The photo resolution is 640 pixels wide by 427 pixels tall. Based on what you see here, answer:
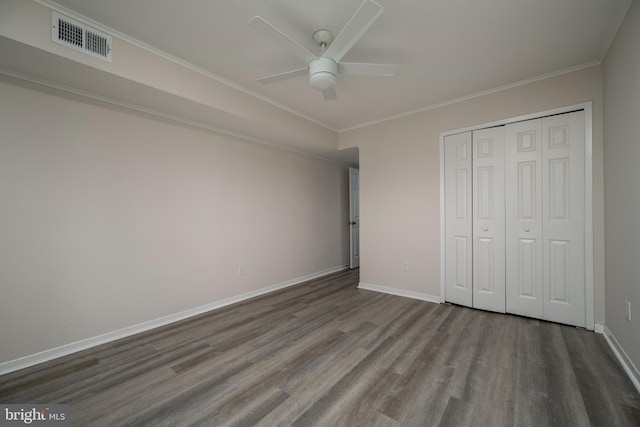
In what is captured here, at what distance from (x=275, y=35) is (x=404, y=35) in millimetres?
1074

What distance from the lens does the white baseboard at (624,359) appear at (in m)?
1.66

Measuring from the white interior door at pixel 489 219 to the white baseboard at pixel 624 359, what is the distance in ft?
2.64

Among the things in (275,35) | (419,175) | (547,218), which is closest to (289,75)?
(275,35)

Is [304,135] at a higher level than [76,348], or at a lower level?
higher

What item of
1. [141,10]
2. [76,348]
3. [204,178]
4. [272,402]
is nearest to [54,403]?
[76,348]

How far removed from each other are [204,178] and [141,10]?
66.6 inches

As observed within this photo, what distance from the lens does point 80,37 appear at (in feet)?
5.92

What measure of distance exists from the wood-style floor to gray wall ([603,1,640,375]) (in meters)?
0.35

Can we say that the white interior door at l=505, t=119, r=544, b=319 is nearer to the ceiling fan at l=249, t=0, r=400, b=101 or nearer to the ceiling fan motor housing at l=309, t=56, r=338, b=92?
the ceiling fan at l=249, t=0, r=400, b=101

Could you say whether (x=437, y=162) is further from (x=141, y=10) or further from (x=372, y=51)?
(x=141, y=10)

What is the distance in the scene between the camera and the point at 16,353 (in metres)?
1.94

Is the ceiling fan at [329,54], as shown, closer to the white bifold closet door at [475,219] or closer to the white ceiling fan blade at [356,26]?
the white ceiling fan blade at [356,26]

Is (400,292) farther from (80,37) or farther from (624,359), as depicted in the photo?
(80,37)

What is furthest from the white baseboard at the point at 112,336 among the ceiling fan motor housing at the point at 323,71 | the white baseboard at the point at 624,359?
the white baseboard at the point at 624,359
